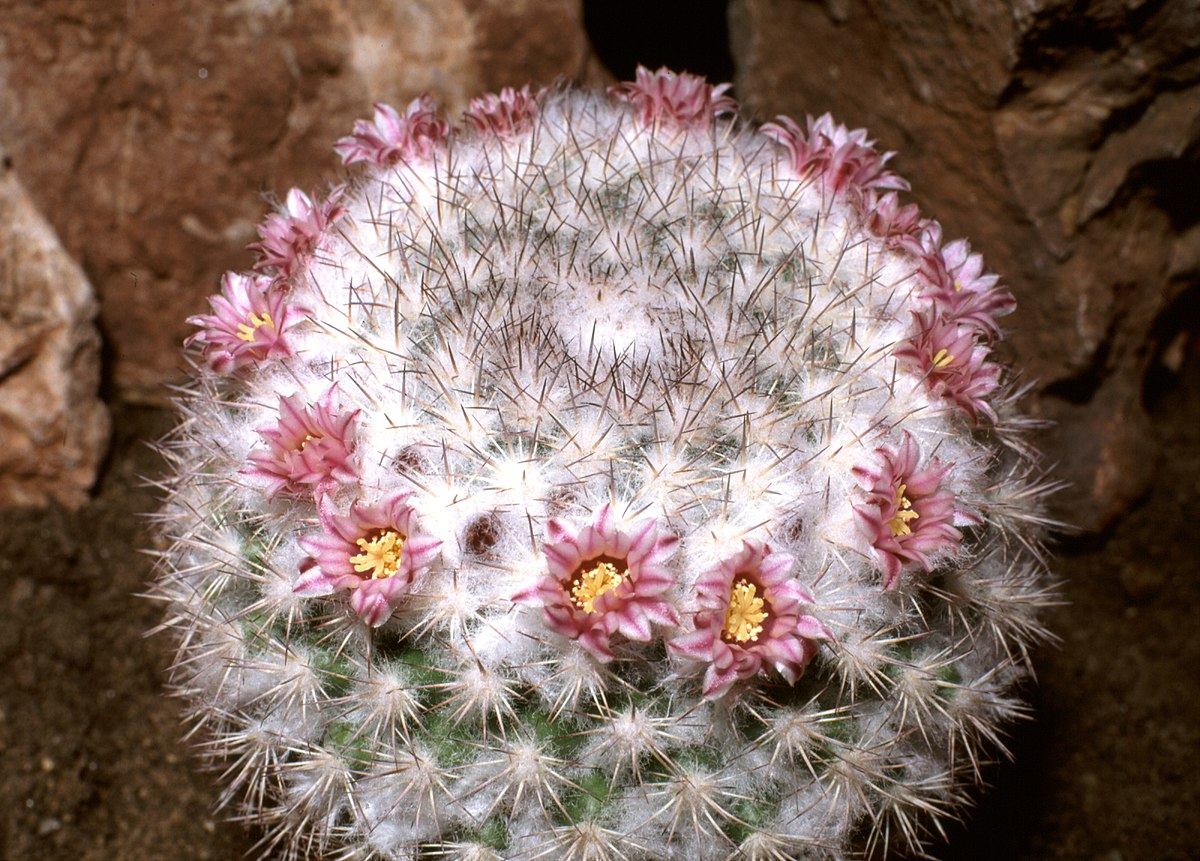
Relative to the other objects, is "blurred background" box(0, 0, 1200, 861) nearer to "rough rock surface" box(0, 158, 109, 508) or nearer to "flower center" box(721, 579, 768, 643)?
"rough rock surface" box(0, 158, 109, 508)

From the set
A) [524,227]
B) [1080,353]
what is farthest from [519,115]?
[1080,353]

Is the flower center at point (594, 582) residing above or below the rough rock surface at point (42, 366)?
above

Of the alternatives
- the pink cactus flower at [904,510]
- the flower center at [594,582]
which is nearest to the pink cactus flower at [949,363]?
the pink cactus flower at [904,510]

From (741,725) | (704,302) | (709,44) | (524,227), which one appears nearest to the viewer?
(741,725)

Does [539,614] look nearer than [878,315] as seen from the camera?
Yes

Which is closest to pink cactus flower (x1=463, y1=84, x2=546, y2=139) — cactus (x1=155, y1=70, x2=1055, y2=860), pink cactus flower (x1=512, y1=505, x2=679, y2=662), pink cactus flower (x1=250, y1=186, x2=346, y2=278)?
cactus (x1=155, y1=70, x2=1055, y2=860)

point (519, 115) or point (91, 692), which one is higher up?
point (519, 115)

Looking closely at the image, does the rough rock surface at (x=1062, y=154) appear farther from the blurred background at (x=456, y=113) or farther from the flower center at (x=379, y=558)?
the flower center at (x=379, y=558)

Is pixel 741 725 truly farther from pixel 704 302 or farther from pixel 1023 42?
pixel 1023 42
